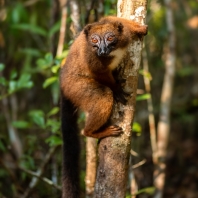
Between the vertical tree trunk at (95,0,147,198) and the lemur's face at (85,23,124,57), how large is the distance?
0.26m

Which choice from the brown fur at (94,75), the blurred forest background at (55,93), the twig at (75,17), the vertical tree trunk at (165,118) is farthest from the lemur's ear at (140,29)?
the vertical tree trunk at (165,118)

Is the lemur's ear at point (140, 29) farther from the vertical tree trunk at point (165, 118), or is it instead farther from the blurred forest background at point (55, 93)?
the vertical tree trunk at point (165, 118)

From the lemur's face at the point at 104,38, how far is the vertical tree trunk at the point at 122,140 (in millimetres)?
258

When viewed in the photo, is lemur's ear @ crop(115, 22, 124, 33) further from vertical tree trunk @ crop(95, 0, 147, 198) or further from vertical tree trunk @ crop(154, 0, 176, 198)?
vertical tree trunk @ crop(154, 0, 176, 198)

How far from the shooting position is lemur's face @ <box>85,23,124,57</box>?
4.39 meters

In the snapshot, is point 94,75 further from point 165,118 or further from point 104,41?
point 165,118

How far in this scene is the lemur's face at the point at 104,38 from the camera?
439cm

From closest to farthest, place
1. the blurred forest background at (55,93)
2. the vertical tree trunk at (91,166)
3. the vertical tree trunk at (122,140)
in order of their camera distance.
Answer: the vertical tree trunk at (122,140)
the vertical tree trunk at (91,166)
the blurred forest background at (55,93)

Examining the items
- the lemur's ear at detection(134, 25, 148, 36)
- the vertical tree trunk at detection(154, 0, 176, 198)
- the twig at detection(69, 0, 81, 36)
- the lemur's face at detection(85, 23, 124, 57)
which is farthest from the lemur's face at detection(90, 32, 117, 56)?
the vertical tree trunk at detection(154, 0, 176, 198)

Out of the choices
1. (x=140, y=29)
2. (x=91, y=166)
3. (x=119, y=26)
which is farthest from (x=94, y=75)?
(x=91, y=166)

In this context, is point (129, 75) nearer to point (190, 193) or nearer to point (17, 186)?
point (17, 186)

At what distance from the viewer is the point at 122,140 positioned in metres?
3.96

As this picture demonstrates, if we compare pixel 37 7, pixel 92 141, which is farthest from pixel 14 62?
pixel 92 141

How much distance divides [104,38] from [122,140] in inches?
44.0
